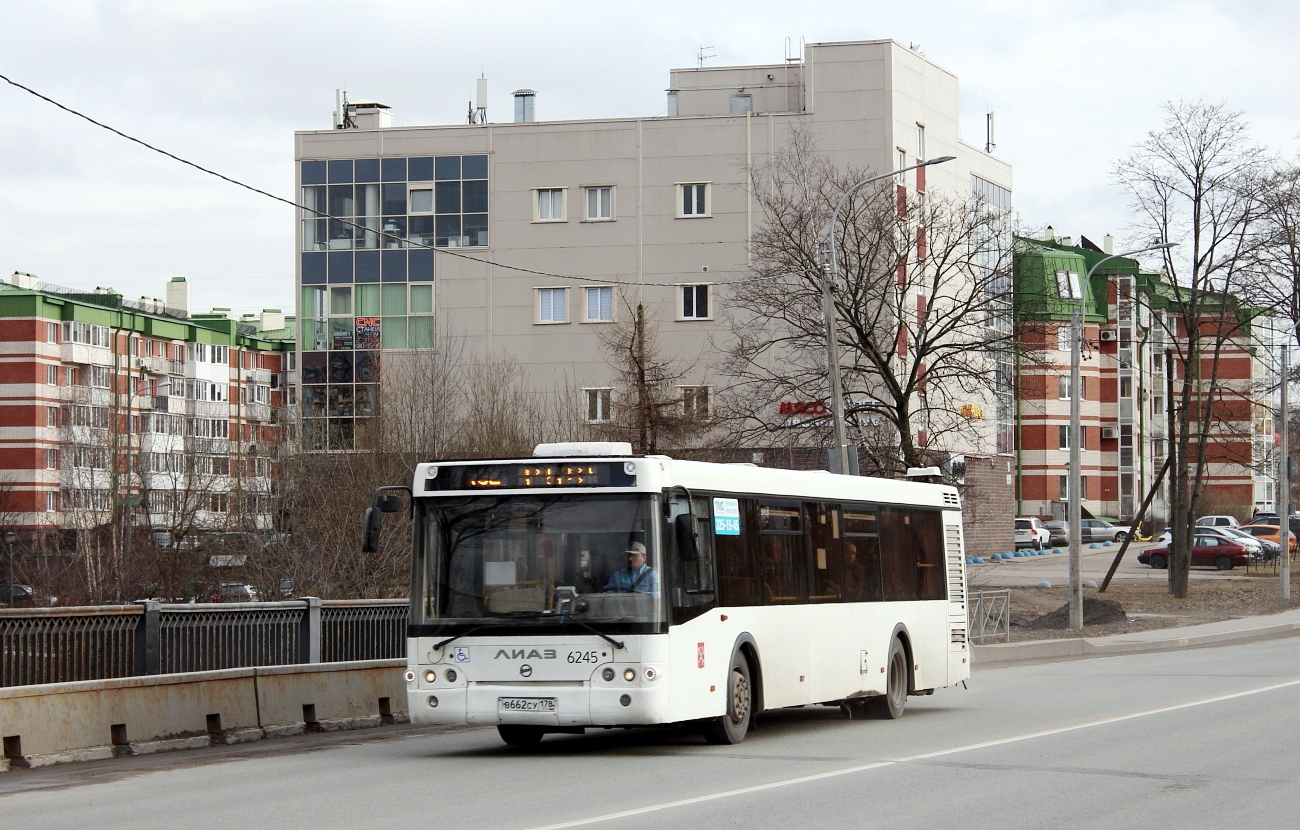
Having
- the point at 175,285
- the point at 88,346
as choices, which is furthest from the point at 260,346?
the point at 88,346

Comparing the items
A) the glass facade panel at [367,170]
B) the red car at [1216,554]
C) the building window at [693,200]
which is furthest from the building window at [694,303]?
the red car at [1216,554]

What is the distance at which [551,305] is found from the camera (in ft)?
211

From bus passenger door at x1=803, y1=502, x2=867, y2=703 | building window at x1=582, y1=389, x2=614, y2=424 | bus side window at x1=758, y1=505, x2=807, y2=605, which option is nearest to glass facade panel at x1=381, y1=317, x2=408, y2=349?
building window at x1=582, y1=389, x2=614, y2=424

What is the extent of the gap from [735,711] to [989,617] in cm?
2076

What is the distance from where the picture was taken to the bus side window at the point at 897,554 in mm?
17953

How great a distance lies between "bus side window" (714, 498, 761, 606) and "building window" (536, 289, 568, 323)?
49.2m

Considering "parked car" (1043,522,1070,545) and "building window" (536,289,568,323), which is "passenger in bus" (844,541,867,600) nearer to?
"building window" (536,289,568,323)

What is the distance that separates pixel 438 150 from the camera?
65.1 meters

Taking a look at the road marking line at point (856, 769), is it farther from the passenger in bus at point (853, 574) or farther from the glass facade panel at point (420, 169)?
the glass facade panel at point (420, 169)

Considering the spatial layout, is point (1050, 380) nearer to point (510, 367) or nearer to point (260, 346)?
point (260, 346)

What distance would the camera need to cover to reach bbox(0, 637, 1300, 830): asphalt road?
33.0ft

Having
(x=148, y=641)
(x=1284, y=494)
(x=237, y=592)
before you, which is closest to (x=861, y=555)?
(x=148, y=641)

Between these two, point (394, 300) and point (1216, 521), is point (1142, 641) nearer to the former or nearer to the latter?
point (394, 300)

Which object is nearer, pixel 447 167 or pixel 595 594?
pixel 595 594
